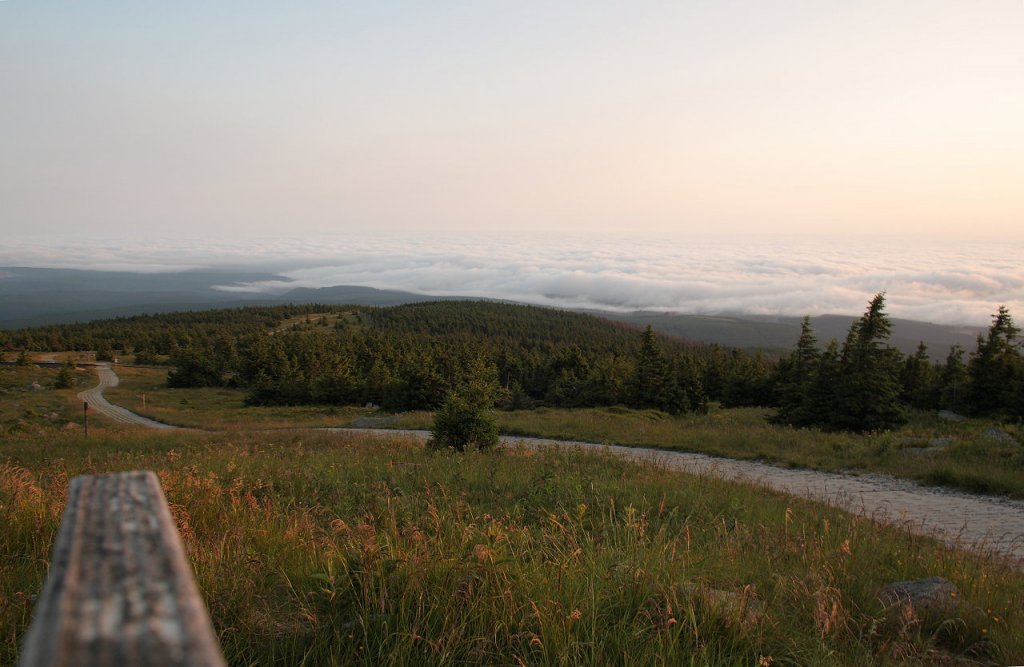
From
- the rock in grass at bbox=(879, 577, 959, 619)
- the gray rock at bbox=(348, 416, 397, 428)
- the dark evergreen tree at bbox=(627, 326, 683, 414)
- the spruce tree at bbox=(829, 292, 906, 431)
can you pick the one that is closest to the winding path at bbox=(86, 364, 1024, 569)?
the rock in grass at bbox=(879, 577, 959, 619)

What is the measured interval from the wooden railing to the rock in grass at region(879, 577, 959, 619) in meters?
4.62

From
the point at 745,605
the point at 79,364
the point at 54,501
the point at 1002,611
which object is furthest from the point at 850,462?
the point at 79,364

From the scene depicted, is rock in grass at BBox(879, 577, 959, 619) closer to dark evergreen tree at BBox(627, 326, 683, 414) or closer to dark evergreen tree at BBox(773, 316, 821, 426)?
dark evergreen tree at BBox(773, 316, 821, 426)

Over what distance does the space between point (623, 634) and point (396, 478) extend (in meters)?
6.29

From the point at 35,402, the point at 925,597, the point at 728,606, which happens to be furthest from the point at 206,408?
the point at 925,597

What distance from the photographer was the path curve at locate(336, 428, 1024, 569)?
9195mm

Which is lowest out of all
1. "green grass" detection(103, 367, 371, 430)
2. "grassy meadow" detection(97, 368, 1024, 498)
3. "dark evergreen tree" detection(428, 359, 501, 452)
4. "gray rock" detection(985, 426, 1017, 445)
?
"green grass" detection(103, 367, 371, 430)

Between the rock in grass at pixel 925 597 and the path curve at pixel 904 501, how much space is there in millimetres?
3790

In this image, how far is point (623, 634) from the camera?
319cm

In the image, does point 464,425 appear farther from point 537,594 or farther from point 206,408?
point 206,408

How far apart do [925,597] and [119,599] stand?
5.32 meters

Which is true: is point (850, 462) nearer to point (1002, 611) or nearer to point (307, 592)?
point (1002, 611)

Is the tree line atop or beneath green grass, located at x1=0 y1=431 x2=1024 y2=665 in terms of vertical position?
beneath

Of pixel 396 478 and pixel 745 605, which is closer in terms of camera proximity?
pixel 745 605
